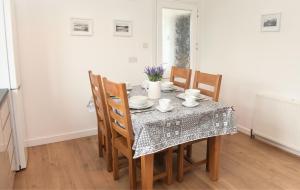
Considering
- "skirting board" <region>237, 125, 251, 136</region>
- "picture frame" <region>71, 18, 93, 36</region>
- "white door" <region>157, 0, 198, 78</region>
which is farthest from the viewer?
"white door" <region>157, 0, 198, 78</region>

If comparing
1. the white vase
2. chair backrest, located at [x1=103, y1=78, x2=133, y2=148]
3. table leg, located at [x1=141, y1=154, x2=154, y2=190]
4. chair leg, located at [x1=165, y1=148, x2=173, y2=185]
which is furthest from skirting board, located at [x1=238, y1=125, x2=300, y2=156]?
chair backrest, located at [x1=103, y1=78, x2=133, y2=148]

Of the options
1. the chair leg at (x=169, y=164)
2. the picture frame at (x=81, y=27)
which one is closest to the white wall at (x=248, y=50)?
the chair leg at (x=169, y=164)

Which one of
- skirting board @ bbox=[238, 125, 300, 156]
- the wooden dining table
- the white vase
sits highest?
the white vase

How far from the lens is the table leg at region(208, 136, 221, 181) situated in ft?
7.45

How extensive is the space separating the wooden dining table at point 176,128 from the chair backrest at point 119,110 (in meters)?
0.08

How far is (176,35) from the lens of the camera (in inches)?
162

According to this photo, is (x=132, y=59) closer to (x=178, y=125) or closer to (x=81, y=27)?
(x=81, y=27)

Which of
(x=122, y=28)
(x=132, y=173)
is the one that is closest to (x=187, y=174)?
(x=132, y=173)

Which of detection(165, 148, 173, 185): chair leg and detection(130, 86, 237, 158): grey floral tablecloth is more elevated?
detection(130, 86, 237, 158): grey floral tablecloth

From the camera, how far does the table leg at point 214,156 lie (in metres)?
2.27

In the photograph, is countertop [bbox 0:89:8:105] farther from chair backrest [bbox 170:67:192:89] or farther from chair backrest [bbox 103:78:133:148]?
chair backrest [bbox 170:67:192:89]

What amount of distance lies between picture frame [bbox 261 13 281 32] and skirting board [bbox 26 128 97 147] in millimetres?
2805

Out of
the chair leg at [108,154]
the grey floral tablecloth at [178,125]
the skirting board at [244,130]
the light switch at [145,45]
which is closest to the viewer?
the grey floral tablecloth at [178,125]

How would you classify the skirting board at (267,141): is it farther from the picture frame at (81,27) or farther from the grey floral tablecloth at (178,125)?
the picture frame at (81,27)
